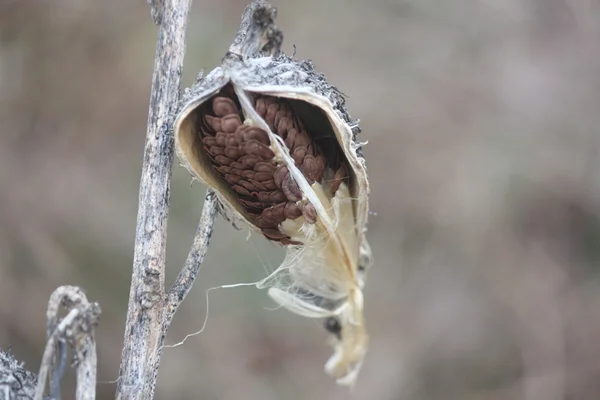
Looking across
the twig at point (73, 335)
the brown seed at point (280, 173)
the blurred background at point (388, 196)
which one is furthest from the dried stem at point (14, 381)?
the blurred background at point (388, 196)

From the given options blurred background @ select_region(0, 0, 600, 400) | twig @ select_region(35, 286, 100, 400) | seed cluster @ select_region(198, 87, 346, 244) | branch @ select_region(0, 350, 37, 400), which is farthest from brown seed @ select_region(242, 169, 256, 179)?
blurred background @ select_region(0, 0, 600, 400)

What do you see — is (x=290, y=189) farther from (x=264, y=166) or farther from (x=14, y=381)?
(x=14, y=381)

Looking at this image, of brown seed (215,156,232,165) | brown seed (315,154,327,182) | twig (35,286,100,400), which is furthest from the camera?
brown seed (315,154,327,182)

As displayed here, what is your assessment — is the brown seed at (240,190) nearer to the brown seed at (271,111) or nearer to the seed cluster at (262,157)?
the seed cluster at (262,157)

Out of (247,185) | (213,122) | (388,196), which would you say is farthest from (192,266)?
(388,196)

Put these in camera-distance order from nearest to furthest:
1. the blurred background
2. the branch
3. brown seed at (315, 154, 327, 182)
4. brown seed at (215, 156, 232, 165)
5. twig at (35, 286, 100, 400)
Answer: twig at (35, 286, 100, 400)
the branch
brown seed at (215, 156, 232, 165)
brown seed at (315, 154, 327, 182)
the blurred background

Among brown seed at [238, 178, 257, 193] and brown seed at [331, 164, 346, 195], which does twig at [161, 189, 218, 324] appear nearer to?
brown seed at [238, 178, 257, 193]

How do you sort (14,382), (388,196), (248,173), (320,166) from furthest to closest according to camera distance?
(388,196) → (320,166) → (248,173) → (14,382)
